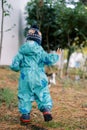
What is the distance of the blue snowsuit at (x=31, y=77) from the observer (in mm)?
6258

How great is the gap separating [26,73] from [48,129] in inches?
35.3

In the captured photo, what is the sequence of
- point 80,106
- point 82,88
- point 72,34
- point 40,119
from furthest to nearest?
point 72,34 < point 82,88 < point 80,106 < point 40,119

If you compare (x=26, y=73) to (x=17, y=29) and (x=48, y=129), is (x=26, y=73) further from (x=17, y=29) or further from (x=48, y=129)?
(x=17, y=29)

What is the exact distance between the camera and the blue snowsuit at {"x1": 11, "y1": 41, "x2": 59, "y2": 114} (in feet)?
20.5

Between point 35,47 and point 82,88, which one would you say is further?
point 82,88

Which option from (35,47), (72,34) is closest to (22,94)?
(35,47)

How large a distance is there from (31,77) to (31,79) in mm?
30

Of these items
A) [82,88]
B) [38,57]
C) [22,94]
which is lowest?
[82,88]

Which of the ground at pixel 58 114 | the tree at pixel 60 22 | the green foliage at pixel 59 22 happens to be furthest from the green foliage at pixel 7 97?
the tree at pixel 60 22

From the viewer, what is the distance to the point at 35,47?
6402mm

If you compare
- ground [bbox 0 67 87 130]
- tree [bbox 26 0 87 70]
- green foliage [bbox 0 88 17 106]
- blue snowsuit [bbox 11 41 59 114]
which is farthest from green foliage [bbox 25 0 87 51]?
blue snowsuit [bbox 11 41 59 114]

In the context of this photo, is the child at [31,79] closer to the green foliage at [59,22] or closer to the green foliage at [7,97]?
the green foliage at [7,97]

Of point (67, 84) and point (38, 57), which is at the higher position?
point (38, 57)

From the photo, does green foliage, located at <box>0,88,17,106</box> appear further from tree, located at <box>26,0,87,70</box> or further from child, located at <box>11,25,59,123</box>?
tree, located at <box>26,0,87,70</box>
